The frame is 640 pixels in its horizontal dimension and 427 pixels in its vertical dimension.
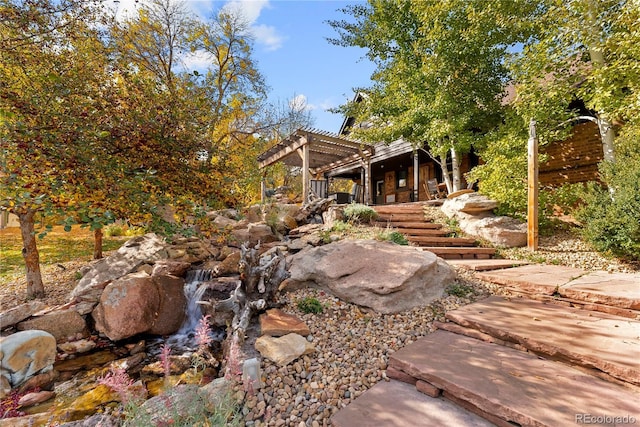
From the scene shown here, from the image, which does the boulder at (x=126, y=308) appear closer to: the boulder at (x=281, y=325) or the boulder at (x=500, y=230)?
the boulder at (x=281, y=325)

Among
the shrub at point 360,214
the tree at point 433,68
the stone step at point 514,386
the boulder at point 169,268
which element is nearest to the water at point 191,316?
the boulder at point 169,268

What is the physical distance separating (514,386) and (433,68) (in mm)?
7824

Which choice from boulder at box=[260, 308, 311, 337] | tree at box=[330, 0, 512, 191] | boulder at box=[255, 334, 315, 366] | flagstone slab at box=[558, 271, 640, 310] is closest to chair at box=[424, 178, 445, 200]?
A: tree at box=[330, 0, 512, 191]

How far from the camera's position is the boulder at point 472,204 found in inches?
236

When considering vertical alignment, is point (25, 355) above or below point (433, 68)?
below

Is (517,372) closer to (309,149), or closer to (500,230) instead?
(500,230)

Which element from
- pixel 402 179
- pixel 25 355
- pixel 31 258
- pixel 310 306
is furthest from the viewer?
pixel 402 179

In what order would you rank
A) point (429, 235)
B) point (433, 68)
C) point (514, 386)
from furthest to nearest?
1. point (433, 68)
2. point (429, 235)
3. point (514, 386)

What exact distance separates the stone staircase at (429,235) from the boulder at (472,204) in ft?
1.92

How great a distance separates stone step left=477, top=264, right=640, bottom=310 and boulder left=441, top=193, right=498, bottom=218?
6.52 feet

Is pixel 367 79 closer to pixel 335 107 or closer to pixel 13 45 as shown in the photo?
pixel 335 107

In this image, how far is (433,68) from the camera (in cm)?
729

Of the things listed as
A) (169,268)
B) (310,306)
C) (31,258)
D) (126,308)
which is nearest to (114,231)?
(31,258)

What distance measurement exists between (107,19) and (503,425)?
22.2 feet
